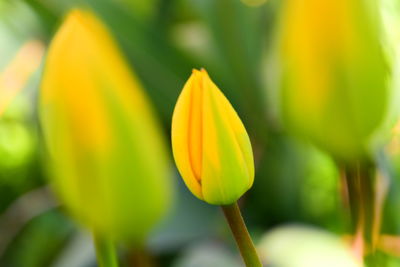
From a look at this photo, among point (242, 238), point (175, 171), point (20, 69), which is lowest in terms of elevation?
point (242, 238)

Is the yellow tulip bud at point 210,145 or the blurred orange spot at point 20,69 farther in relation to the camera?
the blurred orange spot at point 20,69

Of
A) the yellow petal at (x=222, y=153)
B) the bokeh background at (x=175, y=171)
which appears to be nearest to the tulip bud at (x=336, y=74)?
the yellow petal at (x=222, y=153)

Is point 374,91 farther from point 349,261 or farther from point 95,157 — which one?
point 349,261

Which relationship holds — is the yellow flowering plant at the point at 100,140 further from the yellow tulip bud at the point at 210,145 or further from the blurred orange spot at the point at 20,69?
the blurred orange spot at the point at 20,69

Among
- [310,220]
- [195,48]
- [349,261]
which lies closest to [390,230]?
[349,261]

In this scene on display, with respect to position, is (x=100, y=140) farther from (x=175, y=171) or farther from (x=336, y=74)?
(x=175, y=171)

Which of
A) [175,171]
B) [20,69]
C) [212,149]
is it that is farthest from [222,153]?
[20,69]
